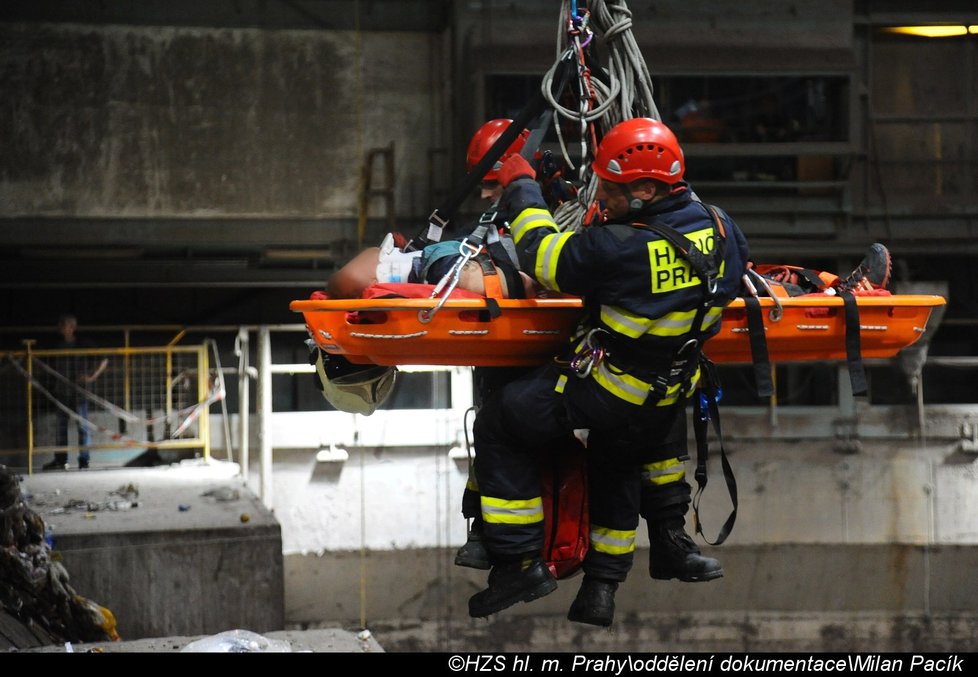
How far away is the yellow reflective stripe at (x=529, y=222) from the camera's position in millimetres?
2973

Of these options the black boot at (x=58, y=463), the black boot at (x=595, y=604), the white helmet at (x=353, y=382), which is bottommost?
the black boot at (x=58, y=463)

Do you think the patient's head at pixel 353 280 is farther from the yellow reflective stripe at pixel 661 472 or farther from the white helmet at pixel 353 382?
the yellow reflective stripe at pixel 661 472

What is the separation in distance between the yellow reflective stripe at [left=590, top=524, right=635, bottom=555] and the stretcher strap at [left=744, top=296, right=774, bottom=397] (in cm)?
56

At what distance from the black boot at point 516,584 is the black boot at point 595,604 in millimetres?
150

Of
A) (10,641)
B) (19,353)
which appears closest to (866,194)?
(19,353)

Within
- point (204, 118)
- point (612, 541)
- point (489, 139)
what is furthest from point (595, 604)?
point (204, 118)

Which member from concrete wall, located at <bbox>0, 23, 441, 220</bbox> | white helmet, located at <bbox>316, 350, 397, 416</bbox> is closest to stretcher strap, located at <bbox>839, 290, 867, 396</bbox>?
white helmet, located at <bbox>316, 350, 397, 416</bbox>

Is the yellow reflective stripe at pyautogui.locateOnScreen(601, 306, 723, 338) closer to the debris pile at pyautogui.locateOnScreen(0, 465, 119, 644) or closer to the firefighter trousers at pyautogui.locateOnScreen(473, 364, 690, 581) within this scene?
the firefighter trousers at pyautogui.locateOnScreen(473, 364, 690, 581)

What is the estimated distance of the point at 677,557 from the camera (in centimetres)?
346

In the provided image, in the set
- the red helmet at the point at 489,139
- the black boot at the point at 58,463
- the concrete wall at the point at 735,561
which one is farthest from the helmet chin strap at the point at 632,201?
the black boot at the point at 58,463

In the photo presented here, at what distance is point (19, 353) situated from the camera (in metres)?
7.79

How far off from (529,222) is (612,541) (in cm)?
98

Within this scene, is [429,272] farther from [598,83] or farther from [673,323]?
[598,83]

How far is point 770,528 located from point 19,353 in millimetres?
5584
